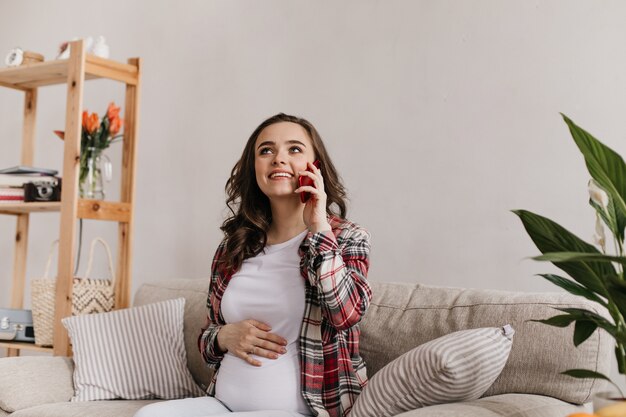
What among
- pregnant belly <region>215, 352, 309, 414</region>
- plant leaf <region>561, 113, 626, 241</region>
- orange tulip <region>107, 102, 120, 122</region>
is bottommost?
pregnant belly <region>215, 352, 309, 414</region>

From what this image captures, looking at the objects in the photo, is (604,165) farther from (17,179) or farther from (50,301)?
(17,179)

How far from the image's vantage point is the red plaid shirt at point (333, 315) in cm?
179

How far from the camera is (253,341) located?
1.90m

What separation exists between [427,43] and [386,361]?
1.19 metres

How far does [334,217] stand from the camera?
2.06 metres

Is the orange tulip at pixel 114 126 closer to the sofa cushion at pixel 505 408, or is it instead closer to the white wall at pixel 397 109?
the white wall at pixel 397 109

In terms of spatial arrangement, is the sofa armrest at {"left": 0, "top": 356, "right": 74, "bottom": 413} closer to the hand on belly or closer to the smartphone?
the hand on belly

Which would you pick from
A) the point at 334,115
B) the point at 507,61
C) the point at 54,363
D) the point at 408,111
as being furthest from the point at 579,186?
the point at 54,363

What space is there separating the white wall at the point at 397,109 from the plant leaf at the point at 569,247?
3.17 feet

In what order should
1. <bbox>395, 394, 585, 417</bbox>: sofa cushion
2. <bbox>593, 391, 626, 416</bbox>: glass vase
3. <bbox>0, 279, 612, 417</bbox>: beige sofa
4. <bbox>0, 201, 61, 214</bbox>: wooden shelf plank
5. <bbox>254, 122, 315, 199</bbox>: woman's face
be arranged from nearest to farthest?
1. <bbox>593, 391, 626, 416</bbox>: glass vase
2. <bbox>395, 394, 585, 417</bbox>: sofa cushion
3. <bbox>0, 279, 612, 417</bbox>: beige sofa
4. <bbox>254, 122, 315, 199</bbox>: woman's face
5. <bbox>0, 201, 61, 214</bbox>: wooden shelf plank

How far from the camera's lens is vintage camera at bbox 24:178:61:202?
3.15 meters

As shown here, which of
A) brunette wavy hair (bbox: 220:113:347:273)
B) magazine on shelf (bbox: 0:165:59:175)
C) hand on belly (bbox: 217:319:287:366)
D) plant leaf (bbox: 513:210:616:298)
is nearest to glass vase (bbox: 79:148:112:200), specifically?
magazine on shelf (bbox: 0:165:59:175)

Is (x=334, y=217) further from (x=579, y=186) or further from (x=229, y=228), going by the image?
(x=579, y=186)

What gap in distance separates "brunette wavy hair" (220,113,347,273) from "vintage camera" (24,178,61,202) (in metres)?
1.20
